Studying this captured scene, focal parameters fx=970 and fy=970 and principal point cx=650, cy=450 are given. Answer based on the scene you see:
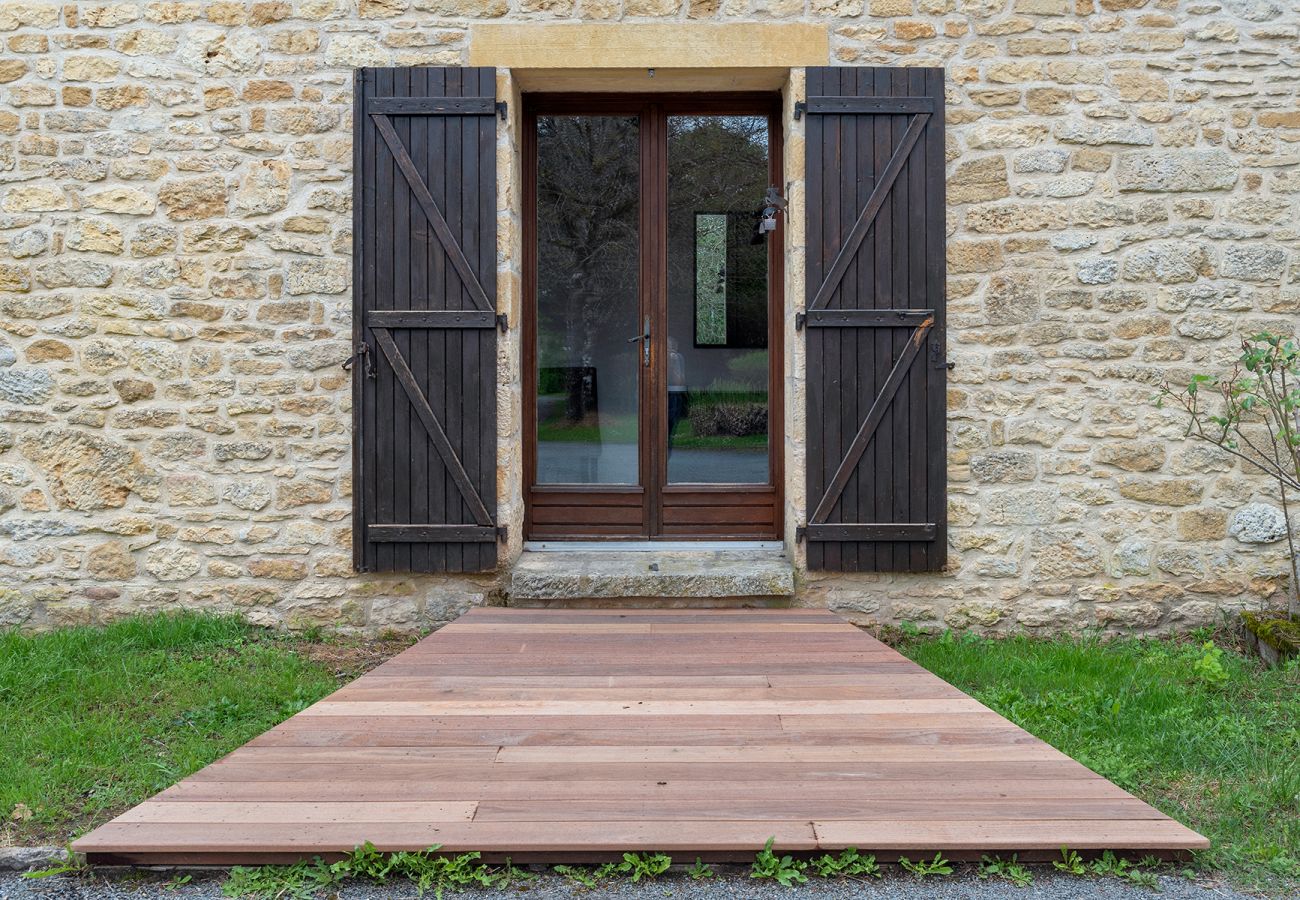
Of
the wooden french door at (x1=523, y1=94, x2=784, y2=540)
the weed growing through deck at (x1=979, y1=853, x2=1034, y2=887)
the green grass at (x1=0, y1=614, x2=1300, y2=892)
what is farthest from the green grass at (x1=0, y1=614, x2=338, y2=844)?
the weed growing through deck at (x1=979, y1=853, x2=1034, y2=887)

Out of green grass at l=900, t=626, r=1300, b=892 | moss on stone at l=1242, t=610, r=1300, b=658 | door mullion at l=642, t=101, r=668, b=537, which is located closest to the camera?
green grass at l=900, t=626, r=1300, b=892

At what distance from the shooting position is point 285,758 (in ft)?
8.70

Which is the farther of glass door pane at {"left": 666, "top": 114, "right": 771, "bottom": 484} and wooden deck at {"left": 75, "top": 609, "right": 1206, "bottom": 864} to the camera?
glass door pane at {"left": 666, "top": 114, "right": 771, "bottom": 484}

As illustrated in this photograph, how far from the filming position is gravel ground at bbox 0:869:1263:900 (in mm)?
2098

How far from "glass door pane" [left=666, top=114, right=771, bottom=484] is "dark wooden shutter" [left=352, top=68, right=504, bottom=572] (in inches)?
40.4

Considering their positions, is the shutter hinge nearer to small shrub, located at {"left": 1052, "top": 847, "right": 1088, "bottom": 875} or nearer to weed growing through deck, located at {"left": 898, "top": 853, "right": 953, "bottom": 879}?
weed growing through deck, located at {"left": 898, "top": 853, "right": 953, "bottom": 879}

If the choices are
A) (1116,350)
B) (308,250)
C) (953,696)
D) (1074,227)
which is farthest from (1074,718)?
(308,250)

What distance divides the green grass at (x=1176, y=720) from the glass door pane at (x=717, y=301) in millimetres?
1366

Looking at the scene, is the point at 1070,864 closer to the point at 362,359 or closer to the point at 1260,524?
the point at 1260,524

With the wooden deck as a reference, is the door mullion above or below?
above

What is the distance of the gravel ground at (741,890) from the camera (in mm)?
2098

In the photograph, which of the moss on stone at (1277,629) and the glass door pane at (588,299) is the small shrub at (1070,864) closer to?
the moss on stone at (1277,629)

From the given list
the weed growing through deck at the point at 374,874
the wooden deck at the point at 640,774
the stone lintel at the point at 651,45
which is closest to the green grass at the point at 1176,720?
the wooden deck at the point at 640,774

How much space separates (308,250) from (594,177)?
1.53m
